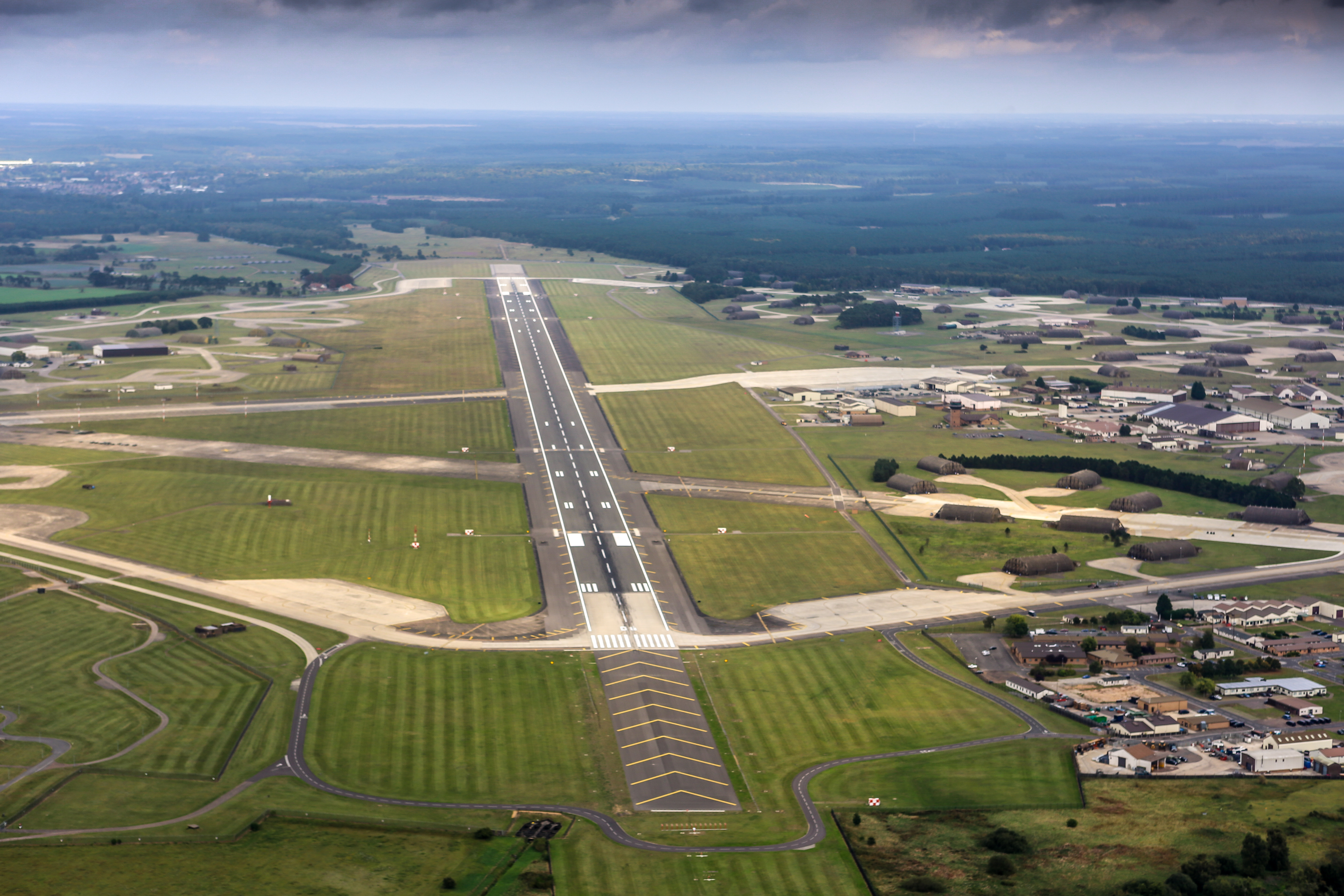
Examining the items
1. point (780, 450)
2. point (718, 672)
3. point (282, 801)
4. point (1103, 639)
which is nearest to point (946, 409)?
point (780, 450)

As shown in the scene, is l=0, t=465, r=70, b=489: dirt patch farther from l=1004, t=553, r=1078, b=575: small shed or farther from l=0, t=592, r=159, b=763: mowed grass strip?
l=1004, t=553, r=1078, b=575: small shed

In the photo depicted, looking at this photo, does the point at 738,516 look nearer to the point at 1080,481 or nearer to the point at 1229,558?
the point at 1080,481

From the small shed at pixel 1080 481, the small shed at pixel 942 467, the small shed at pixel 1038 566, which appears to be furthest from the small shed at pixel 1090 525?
the small shed at pixel 942 467

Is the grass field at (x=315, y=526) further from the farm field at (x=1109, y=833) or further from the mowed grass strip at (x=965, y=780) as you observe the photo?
the farm field at (x=1109, y=833)

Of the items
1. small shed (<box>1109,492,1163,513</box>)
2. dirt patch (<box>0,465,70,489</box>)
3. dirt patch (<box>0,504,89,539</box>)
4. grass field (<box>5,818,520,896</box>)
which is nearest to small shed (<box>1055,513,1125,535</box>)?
small shed (<box>1109,492,1163,513</box>)

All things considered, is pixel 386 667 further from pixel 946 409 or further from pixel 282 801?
pixel 946 409
